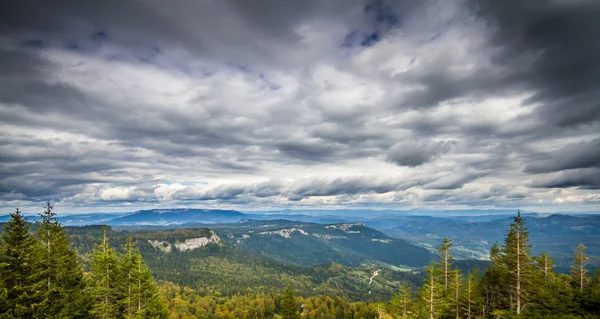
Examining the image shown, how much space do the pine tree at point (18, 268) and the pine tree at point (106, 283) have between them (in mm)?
6938

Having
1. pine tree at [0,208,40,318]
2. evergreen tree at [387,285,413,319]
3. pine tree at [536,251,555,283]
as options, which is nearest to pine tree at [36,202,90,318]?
pine tree at [0,208,40,318]

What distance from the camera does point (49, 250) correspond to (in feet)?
108

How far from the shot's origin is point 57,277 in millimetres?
32062

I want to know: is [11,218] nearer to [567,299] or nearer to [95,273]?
[95,273]

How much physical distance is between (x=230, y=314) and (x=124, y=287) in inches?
4747

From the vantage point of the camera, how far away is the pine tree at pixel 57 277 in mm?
29906

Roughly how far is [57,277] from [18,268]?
4360mm

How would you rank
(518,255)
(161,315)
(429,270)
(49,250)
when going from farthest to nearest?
(161,315) → (429,270) → (518,255) → (49,250)

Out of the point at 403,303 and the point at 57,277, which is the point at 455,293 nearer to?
the point at 403,303

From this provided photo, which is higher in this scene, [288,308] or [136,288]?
[136,288]

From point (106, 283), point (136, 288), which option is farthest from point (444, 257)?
point (106, 283)

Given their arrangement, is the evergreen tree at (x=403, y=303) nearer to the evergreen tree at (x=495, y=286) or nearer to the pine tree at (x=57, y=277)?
the evergreen tree at (x=495, y=286)

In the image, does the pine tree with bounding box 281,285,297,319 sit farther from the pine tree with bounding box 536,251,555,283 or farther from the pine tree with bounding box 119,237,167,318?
the pine tree with bounding box 536,251,555,283

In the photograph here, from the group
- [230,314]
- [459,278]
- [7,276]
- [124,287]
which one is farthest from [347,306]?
[7,276]
